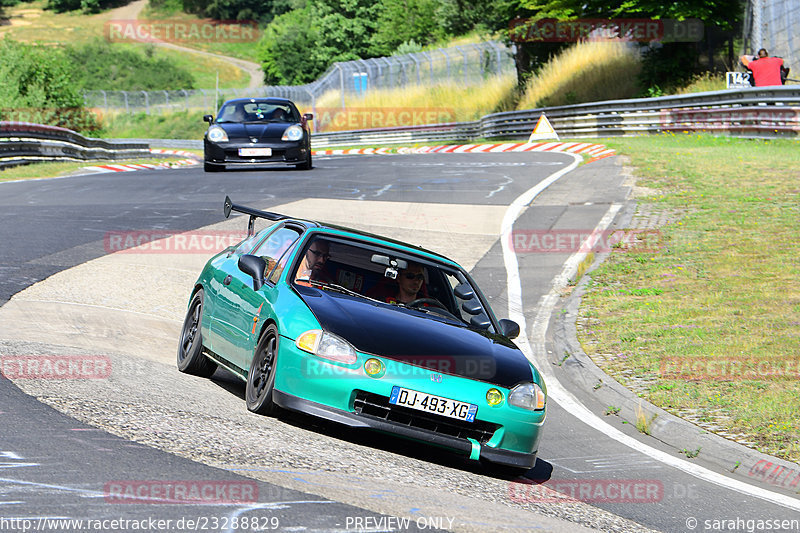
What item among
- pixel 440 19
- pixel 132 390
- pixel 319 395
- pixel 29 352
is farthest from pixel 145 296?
pixel 440 19

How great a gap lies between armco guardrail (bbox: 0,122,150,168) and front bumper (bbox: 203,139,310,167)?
6.87 m

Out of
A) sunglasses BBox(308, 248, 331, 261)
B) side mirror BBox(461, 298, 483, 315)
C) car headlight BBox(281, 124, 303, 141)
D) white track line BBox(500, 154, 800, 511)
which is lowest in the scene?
white track line BBox(500, 154, 800, 511)

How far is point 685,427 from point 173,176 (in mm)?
17711

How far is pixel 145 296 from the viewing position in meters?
11.3

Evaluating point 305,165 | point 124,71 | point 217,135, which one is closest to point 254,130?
point 217,135

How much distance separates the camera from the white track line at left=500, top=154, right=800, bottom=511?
698cm

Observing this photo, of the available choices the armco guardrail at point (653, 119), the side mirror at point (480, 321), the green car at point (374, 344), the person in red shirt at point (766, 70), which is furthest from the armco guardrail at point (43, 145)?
the side mirror at point (480, 321)

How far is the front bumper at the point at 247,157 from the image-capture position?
23500 millimetres

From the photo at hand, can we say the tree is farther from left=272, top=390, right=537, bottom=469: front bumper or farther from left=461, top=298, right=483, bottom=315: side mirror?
left=272, top=390, right=537, bottom=469: front bumper

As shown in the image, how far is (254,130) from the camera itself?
23609mm

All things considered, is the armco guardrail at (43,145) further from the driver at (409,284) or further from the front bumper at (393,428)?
the front bumper at (393,428)

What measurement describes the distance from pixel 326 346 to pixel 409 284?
4.79 feet

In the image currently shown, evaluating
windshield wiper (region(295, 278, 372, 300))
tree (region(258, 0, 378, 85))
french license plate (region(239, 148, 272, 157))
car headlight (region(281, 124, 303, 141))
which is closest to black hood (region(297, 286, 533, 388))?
windshield wiper (region(295, 278, 372, 300))

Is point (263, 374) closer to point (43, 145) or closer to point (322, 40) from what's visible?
point (43, 145)
